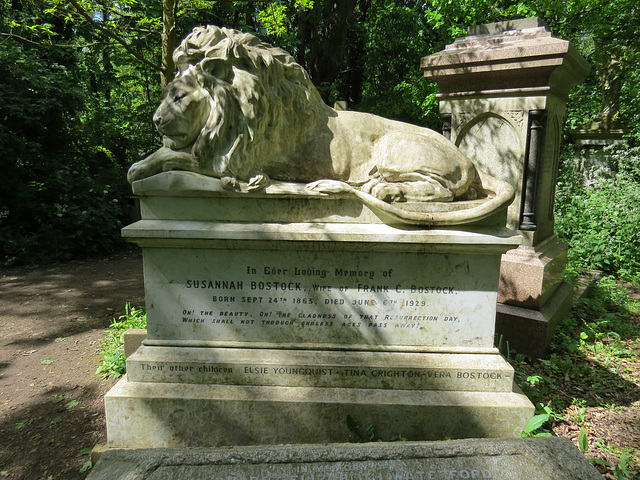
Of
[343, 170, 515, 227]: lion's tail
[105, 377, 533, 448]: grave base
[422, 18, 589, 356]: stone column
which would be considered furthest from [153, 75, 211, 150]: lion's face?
[422, 18, 589, 356]: stone column

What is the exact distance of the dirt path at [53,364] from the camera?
2.94 m

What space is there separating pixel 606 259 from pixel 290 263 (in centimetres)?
624

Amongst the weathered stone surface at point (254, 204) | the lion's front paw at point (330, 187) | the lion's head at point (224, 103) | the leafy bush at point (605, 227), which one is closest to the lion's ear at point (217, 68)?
the lion's head at point (224, 103)

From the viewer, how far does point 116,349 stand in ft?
13.8

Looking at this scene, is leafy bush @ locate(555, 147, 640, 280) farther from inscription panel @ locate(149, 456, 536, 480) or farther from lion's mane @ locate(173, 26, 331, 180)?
lion's mane @ locate(173, 26, 331, 180)

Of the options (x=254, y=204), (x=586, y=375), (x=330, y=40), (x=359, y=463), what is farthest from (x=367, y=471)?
(x=330, y=40)

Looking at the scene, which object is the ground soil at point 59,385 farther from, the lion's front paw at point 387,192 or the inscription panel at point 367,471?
the lion's front paw at point 387,192

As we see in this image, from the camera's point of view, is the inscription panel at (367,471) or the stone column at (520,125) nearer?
the inscription panel at (367,471)

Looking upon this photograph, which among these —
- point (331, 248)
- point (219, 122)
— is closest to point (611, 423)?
point (331, 248)

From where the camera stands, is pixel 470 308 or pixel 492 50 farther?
pixel 492 50

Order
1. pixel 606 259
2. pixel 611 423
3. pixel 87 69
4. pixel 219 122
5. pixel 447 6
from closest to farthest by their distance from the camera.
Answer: pixel 219 122 < pixel 611 423 < pixel 606 259 < pixel 447 6 < pixel 87 69

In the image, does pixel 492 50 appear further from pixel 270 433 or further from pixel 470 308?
pixel 270 433

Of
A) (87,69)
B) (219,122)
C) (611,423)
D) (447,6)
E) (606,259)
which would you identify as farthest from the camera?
(87,69)

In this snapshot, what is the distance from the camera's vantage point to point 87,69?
10.9 meters
